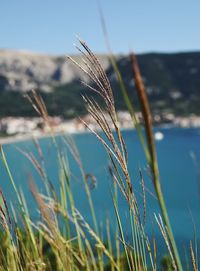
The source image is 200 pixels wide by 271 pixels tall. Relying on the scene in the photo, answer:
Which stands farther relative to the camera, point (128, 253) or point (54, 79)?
point (54, 79)

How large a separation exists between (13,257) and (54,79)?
193478 mm

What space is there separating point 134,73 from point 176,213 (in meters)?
39.3

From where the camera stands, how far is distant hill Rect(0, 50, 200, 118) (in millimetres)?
139250

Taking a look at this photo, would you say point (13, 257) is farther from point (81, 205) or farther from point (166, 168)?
point (166, 168)

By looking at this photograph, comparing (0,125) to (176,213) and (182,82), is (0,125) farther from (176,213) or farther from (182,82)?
(182,82)

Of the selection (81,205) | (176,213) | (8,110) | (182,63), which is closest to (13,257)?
(176,213)

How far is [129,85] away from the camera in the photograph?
135 meters

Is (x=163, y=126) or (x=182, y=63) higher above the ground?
(x=182, y=63)

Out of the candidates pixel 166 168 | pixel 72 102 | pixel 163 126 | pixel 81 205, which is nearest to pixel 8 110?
pixel 72 102

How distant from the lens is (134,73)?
2.15 ft

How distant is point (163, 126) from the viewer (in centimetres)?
15025

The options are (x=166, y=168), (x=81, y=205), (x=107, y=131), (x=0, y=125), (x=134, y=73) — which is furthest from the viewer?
(x=166, y=168)

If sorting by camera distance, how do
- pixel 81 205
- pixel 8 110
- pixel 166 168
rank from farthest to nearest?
pixel 8 110 < pixel 166 168 < pixel 81 205

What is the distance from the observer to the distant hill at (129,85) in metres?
139
